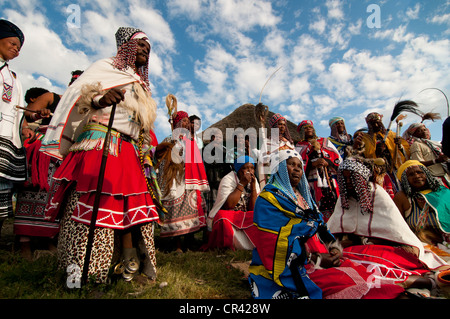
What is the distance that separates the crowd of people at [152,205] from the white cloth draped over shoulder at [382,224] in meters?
0.01

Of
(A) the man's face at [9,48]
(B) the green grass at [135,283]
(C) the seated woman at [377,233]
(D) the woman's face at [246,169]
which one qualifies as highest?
(A) the man's face at [9,48]

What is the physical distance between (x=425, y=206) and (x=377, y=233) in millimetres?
1060

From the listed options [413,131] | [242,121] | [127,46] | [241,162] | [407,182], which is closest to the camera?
[127,46]

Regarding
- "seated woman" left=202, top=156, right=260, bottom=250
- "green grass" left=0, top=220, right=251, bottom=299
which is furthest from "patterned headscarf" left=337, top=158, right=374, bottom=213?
"green grass" left=0, top=220, right=251, bottom=299

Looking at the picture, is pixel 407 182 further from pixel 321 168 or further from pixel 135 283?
pixel 135 283

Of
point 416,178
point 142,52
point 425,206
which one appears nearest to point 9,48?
point 142,52

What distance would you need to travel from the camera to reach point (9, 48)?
3.10m

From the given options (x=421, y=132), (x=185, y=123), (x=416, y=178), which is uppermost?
(x=421, y=132)

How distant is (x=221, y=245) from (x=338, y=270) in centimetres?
238

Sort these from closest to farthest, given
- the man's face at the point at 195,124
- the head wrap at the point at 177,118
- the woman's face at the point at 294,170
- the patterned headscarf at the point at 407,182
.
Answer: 1. the woman's face at the point at 294,170
2. the patterned headscarf at the point at 407,182
3. the head wrap at the point at 177,118
4. the man's face at the point at 195,124

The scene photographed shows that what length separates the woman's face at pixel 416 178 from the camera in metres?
4.16

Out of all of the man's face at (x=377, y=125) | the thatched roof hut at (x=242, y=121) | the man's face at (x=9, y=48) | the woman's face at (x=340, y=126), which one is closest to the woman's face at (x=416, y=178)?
the man's face at (x=377, y=125)

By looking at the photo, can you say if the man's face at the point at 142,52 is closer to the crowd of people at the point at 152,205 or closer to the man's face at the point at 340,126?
the crowd of people at the point at 152,205

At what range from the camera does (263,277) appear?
2.63 meters
